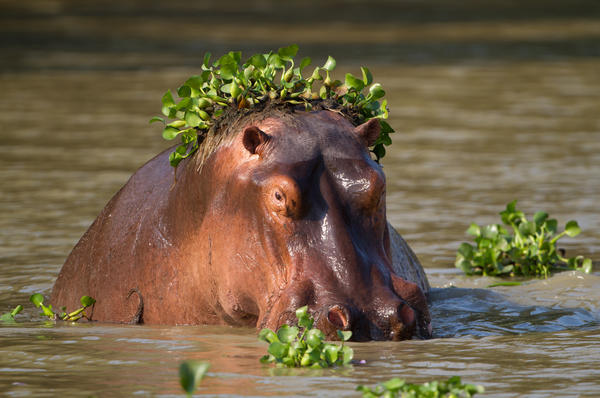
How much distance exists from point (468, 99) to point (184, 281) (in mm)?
12067

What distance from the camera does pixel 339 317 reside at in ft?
15.6

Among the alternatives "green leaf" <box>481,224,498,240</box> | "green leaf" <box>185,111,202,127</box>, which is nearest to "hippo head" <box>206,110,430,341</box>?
"green leaf" <box>185,111,202,127</box>

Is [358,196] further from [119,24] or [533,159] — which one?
[119,24]

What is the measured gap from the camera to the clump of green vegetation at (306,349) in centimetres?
443

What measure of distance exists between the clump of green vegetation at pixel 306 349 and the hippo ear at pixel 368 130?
111 centimetres

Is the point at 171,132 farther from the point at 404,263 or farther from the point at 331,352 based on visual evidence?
the point at 331,352

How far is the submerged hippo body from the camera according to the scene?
4879mm

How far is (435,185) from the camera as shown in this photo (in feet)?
35.4

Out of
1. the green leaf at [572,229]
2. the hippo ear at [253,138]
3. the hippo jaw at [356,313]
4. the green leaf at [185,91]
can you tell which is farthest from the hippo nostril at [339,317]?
the green leaf at [572,229]

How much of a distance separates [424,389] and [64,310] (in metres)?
2.76

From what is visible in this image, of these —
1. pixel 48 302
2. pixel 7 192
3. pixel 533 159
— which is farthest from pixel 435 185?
pixel 48 302

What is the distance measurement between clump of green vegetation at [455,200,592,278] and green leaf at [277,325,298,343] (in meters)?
3.28

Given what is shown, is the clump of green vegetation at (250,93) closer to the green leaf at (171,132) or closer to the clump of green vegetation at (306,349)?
the green leaf at (171,132)

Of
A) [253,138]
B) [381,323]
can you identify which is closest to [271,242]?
[253,138]
